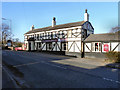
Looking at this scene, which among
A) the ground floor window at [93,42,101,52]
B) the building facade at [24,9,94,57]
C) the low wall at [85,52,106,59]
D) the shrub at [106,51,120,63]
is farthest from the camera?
the building facade at [24,9,94,57]

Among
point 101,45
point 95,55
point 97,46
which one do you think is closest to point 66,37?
point 97,46

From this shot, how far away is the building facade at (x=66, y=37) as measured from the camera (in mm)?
17719

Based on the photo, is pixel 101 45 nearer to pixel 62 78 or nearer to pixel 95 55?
pixel 95 55

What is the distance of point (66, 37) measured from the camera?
19234 mm

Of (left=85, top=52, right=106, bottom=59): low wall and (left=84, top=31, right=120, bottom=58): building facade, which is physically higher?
(left=84, top=31, right=120, bottom=58): building facade

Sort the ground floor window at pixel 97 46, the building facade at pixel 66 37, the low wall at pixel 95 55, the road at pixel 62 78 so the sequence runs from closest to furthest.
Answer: the road at pixel 62 78 → the low wall at pixel 95 55 → the ground floor window at pixel 97 46 → the building facade at pixel 66 37

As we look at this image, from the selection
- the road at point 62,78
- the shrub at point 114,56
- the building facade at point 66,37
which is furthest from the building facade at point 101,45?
the road at point 62,78

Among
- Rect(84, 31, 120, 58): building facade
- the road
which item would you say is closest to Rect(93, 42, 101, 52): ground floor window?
Rect(84, 31, 120, 58): building facade

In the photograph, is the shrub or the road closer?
the road

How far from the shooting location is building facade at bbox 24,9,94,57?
17719 mm

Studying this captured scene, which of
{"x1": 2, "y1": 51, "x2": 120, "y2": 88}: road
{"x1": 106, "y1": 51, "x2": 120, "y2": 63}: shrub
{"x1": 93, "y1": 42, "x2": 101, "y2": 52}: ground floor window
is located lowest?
{"x1": 2, "y1": 51, "x2": 120, "y2": 88}: road

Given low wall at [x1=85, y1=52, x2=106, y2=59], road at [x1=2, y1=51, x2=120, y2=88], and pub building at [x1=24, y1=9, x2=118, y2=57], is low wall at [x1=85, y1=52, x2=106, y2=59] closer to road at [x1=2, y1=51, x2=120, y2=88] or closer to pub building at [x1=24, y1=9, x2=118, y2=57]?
pub building at [x1=24, y1=9, x2=118, y2=57]

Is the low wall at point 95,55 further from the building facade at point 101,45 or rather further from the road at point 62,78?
the road at point 62,78

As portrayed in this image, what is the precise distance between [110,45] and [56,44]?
1092 centimetres
